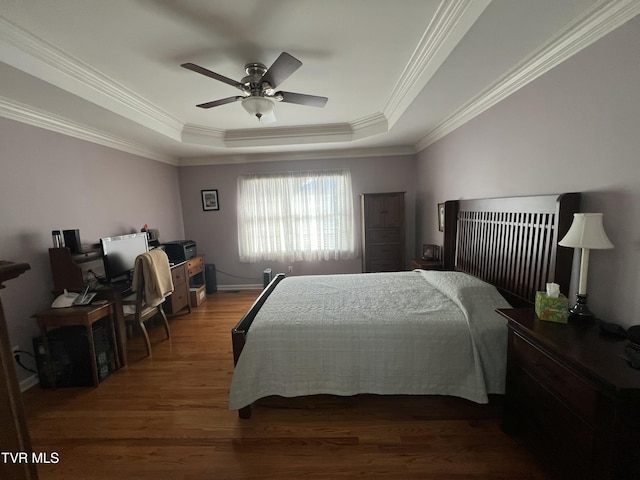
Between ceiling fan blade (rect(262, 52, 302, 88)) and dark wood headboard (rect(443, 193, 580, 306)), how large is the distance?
187 cm

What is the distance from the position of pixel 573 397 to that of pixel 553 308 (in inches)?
18.6

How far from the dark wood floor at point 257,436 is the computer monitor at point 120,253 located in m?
1.11

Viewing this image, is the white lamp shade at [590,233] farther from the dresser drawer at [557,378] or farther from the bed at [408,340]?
the dresser drawer at [557,378]

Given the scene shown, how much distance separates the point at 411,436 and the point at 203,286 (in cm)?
363

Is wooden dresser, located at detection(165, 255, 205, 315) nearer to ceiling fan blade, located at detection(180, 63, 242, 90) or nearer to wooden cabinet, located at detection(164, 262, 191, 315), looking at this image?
wooden cabinet, located at detection(164, 262, 191, 315)

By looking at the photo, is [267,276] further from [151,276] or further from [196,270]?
[151,276]

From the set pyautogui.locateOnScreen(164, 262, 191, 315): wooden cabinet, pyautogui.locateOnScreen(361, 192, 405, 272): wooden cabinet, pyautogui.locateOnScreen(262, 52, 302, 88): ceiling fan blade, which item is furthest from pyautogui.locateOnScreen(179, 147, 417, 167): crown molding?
pyautogui.locateOnScreen(262, 52, 302, 88): ceiling fan blade

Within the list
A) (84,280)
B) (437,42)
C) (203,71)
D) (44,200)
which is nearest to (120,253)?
(84,280)

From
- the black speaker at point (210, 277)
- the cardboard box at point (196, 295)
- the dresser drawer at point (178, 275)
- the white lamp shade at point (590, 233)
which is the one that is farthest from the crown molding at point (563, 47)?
the black speaker at point (210, 277)

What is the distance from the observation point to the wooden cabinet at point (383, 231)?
3.90 m

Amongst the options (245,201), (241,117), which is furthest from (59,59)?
(245,201)

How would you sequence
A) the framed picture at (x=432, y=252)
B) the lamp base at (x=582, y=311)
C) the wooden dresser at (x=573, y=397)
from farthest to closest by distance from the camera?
the framed picture at (x=432, y=252) < the lamp base at (x=582, y=311) < the wooden dresser at (x=573, y=397)

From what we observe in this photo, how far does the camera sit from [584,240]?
1293 mm

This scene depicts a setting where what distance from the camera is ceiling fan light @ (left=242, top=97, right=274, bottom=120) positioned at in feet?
6.69
